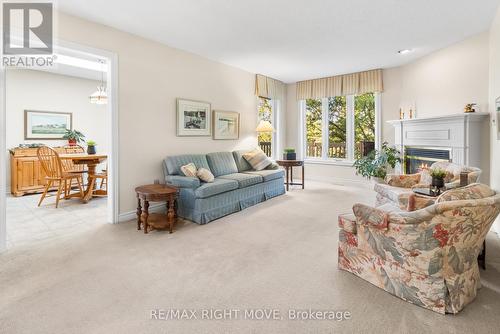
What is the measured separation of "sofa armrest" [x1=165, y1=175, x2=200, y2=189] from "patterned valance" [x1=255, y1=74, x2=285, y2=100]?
3.17 m

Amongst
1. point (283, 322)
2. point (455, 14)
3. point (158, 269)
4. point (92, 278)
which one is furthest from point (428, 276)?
point (455, 14)

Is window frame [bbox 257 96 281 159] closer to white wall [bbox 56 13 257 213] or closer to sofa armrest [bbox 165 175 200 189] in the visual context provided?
white wall [bbox 56 13 257 213]

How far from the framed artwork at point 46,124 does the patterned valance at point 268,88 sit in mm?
4452

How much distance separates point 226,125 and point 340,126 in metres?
3.00

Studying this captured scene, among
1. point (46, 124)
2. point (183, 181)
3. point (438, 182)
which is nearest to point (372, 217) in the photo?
point (438, 182)

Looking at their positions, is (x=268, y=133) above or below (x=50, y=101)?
below

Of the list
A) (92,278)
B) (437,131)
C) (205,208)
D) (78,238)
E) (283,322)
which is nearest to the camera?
(283,322)

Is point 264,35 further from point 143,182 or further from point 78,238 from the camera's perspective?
point 78,238

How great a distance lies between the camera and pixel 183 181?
379 centimetres

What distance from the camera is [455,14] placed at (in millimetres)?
3305

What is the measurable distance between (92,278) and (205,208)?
5.48 feet

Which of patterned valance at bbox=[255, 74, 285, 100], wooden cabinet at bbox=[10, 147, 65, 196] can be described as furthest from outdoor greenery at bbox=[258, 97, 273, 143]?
wooden cabinet at bbox=[10, 147, 65, 196]

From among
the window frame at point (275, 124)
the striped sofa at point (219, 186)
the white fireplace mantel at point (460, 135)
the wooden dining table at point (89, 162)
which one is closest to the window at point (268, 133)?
the window frame at point (275, 124)

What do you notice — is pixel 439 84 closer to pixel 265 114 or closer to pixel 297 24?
pixel 297 24
